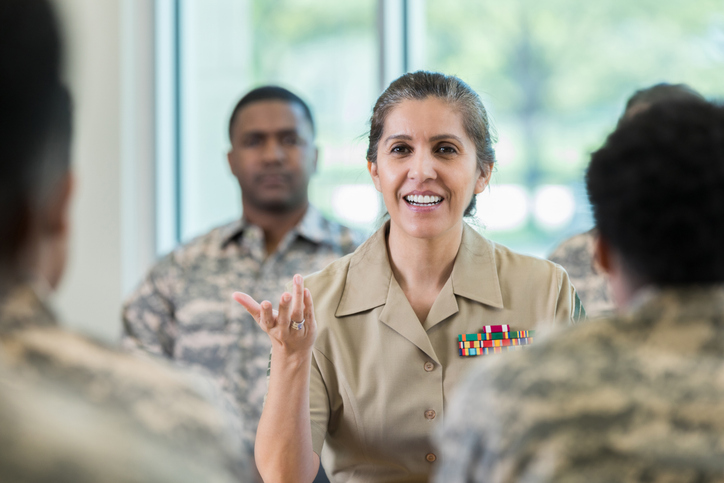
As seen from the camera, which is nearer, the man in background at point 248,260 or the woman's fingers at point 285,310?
the woman's fingers at point 285,310

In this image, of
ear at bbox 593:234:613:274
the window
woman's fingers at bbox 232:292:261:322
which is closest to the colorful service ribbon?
woman's fingers at bbox 232:292:261:322

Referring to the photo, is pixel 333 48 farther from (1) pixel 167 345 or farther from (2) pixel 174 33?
(1) pixel 167 345

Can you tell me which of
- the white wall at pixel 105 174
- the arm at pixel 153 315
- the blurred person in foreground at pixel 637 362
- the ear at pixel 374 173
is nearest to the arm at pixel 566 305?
the ear at pixel 374 173

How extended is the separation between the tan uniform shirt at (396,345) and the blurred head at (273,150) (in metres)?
1.06

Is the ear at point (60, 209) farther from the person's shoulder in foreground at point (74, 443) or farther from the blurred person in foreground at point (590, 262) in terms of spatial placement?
the blurred person in foreground at point (590, 262)

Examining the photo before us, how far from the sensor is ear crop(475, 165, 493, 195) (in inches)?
71.9

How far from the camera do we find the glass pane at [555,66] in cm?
318

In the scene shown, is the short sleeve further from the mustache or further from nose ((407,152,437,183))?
the mustache

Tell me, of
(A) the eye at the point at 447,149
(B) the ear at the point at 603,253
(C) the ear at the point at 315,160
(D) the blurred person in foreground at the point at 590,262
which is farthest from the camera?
(C) the ear at the point at 315,160

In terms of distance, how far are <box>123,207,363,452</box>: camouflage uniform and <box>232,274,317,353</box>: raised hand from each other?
3.85ft

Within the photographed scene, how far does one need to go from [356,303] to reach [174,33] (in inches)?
97.8

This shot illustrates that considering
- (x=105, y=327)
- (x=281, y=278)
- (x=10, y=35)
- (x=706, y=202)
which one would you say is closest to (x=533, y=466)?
(x=706, y=202)

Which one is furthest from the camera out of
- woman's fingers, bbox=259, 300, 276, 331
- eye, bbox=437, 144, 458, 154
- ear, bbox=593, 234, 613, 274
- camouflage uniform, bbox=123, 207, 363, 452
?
camouflage uniform, bbox=123, 207, 363, 452

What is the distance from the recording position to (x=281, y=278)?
2.68 meters
